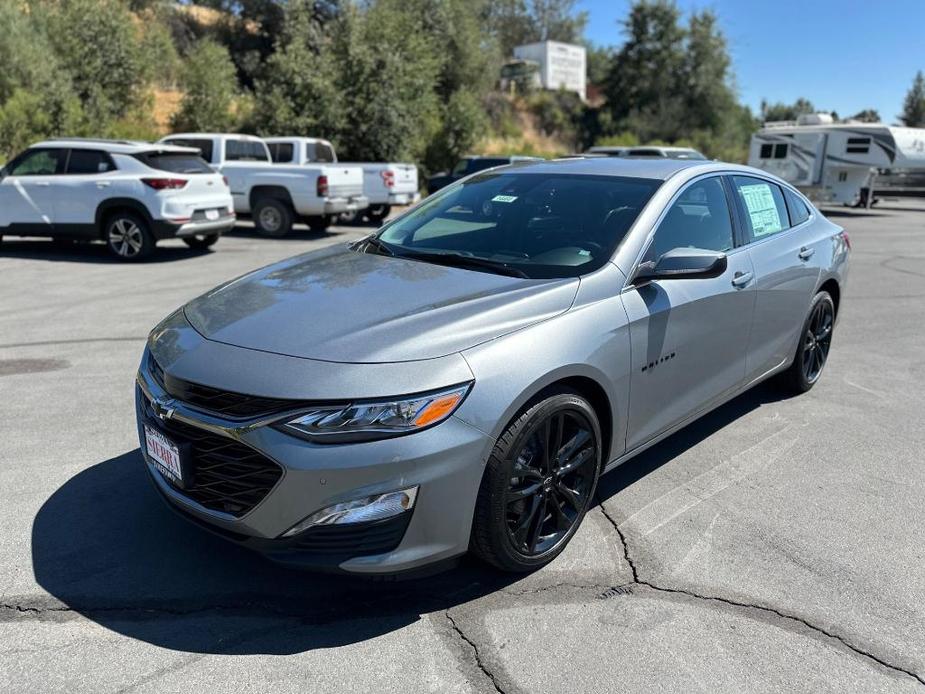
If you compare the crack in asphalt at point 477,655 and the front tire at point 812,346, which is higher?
the front tire at point 812,346

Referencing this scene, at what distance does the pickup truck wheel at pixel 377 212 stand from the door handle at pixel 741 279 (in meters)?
14.0

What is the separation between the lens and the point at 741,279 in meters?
4.34

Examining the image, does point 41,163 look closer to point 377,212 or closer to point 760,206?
point 377,212

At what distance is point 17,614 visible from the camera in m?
2.93

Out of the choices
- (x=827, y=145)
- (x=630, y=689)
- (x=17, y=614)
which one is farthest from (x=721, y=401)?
(x=827, y=145)

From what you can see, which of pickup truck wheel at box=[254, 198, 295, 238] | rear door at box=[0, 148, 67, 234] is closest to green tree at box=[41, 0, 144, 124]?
pickup truck wheel at box=[254, 198, 295, 238]

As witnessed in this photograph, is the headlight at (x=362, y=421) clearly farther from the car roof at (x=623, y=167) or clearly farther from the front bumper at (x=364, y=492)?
the car roof at (x=623, y=167)

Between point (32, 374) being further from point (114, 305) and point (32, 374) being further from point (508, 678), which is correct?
point (508, 678)

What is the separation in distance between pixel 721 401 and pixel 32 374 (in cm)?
512

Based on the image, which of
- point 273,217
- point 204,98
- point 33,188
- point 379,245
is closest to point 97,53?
point 204,98

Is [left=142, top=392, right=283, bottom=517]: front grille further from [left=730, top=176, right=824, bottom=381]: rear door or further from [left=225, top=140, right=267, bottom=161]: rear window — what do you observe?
[left=225, top=140, right=267, bottom=161]: rear window

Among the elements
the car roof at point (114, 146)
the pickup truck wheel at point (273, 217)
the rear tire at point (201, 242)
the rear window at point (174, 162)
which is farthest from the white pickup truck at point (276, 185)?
the car roof at point (114, 146)

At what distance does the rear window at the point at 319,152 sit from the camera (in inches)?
653

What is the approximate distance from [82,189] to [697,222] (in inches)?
414
